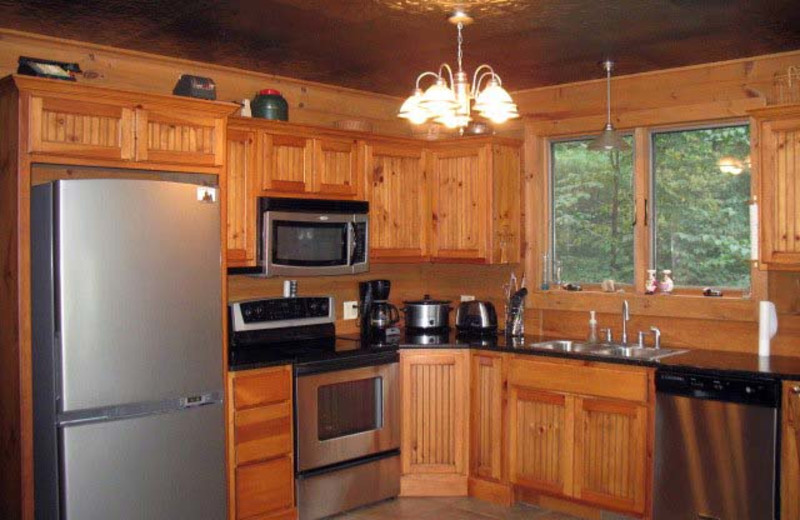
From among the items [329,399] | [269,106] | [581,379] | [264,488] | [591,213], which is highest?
[269,106]

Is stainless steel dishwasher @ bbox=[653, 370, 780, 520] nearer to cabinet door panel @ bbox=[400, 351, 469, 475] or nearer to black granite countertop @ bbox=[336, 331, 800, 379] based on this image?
black granite countertop @ bbox=[336, 331, 800, 379]

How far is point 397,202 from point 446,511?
6.00 feet

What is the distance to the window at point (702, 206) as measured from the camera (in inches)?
178

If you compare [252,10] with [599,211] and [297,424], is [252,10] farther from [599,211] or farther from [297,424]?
[599,211]

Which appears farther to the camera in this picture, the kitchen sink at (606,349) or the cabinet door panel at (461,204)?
the cabinet door panel at (461,204)

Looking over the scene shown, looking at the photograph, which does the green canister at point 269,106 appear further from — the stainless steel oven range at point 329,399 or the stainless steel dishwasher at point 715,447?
the stainless steel dishwasher at point 715,447

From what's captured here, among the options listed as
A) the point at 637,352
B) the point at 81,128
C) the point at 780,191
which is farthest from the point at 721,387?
the point at 81,128

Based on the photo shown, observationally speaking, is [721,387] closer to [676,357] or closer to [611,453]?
[676,357]

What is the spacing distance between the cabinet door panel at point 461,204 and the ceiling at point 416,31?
0.66 metres

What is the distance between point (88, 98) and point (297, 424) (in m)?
1.83

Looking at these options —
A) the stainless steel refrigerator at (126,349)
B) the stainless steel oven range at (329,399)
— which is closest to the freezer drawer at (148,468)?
the stainless steel refrigerator at (126,349)

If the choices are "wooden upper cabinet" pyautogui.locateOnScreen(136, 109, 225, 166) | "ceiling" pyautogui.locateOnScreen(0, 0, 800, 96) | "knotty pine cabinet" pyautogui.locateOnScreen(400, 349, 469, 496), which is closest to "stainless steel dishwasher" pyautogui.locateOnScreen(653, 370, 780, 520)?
"knotty pine cabinet" pyautogui.locateOnScreen(400, 349, 469, 496)

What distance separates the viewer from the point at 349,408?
4.46 m

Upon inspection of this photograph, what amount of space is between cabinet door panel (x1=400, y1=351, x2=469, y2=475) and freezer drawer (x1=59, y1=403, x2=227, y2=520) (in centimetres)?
127
